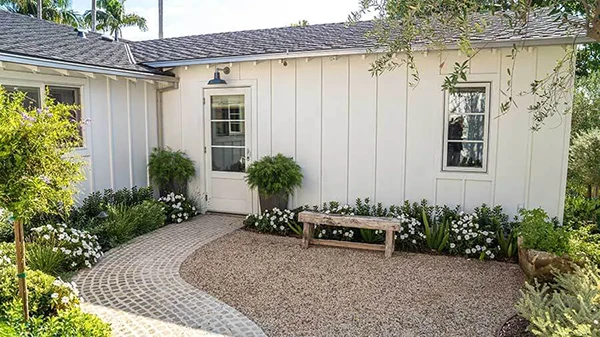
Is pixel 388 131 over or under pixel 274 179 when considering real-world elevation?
over

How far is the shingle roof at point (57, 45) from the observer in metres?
5.94

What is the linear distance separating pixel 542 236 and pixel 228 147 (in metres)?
5.46

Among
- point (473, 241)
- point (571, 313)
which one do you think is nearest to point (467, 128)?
point (473, 241)

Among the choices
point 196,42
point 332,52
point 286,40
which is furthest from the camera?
point 196,42

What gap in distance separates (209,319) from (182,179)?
15.0ft

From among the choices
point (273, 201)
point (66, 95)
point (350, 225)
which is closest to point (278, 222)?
point (273, 201)

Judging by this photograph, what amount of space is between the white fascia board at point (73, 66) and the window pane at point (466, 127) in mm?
5356

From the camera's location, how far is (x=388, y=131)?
6.57m

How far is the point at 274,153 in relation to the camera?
7.45m

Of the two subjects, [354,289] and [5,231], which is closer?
[354,289]

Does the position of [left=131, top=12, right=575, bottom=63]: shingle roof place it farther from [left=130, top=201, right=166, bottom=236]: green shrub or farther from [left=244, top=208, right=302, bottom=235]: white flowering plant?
[left=130, top=201, right=166, bottom=236]: green shrub

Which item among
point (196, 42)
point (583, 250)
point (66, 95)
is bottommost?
point (583, 250)

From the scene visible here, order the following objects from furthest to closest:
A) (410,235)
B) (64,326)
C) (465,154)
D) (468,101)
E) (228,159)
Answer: (228,159), (465,154), (468,101), (410,235), (64,326)

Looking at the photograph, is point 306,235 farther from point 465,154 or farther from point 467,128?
point 467,128
